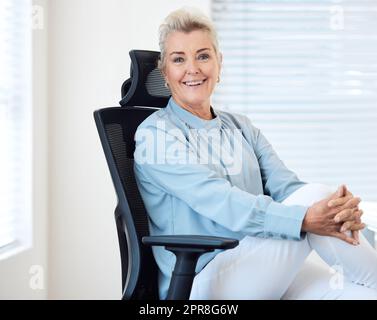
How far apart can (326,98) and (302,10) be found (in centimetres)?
49

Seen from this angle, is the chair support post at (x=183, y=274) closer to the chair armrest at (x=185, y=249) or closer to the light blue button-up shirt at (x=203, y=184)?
the chair armrest at (x=185, y=249)

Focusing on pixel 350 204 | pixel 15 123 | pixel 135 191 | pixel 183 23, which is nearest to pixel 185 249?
pixel 135 191

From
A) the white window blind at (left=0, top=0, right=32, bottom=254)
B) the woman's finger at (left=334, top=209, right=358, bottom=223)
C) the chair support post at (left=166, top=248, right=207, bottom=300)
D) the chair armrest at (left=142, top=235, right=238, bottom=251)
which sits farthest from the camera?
the white window blind at (left=0, top=0, right=32, bottom=254)

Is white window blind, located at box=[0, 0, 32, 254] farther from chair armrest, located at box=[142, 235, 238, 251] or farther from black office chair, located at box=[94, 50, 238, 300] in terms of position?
chair armrest, located at box=[142, 235, 238, 251]

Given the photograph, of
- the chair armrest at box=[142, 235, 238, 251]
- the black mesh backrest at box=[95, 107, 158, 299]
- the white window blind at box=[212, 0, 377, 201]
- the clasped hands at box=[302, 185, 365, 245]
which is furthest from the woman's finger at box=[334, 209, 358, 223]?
the white window blind at box=[212, 0, 377, 201]

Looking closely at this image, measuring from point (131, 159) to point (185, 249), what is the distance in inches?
16.5

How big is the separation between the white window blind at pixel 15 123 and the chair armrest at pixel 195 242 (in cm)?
147

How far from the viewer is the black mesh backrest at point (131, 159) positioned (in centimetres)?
164

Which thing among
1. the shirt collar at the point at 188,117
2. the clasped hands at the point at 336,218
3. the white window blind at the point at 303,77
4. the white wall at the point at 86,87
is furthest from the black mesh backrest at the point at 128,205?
the white window blind at the point at 303,77

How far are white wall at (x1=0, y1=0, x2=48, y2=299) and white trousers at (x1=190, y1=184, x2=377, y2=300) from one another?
149 centimetres

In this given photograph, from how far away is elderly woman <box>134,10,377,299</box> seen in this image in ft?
5.14

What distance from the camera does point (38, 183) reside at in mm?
3068

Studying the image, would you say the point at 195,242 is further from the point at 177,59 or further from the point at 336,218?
the point at 177,59

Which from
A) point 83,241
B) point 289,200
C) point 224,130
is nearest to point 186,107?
point 224,130
